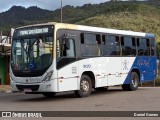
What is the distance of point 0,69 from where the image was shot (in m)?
33.0

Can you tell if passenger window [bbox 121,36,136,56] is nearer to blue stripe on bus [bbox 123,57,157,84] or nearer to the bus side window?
blue stripe on bus [bbox 123,57,157,84]

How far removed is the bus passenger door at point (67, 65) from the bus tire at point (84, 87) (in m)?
0.49

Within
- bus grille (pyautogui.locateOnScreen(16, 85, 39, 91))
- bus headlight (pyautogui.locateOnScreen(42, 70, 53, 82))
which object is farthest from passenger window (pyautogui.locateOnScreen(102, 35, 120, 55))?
bus grille (pyautogui.locateOnScreen(16, 85, 39, 91))

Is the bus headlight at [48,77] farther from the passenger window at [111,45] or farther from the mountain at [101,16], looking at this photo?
the mountain at [101,16]

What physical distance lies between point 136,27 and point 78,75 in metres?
66.8

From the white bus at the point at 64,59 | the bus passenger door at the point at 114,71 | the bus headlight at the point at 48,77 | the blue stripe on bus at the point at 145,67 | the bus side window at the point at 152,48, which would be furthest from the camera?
the bus side window at the point at 152,48

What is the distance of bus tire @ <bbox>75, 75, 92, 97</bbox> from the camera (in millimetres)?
18750

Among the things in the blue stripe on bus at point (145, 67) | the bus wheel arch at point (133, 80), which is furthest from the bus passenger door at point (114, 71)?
the bus wheel arch at point (133, 80)

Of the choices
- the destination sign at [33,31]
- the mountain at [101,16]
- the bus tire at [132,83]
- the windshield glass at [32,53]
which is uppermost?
the mountain at [101,16]

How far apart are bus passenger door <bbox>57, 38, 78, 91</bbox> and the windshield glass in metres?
0.46

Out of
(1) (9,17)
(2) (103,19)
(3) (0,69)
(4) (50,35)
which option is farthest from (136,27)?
(4) (50,35)

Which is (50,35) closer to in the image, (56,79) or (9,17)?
(56,79)

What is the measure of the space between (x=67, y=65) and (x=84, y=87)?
5.43 feet

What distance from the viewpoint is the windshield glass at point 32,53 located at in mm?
17484
